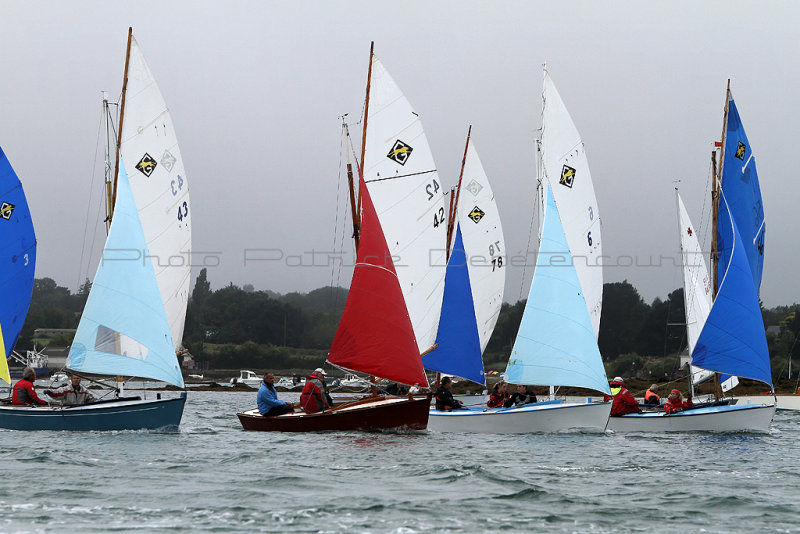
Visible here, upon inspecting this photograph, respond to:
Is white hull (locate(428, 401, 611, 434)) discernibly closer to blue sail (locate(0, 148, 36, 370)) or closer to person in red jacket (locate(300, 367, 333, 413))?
person in red jacket (locate(300, 367, 333, 413))

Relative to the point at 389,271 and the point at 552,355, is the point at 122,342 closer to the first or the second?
the point at 389,271

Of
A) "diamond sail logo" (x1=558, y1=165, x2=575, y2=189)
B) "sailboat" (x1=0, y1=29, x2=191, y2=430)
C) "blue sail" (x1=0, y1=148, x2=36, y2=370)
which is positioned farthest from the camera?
"diamond sail logo" (x1=558, y1=165, x2=575, y2=189)

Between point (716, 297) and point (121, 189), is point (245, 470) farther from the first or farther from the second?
point (716, 297)

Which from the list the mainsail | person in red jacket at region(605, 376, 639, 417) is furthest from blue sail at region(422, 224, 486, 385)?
the mainsail

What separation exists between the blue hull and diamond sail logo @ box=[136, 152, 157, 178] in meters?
10.2

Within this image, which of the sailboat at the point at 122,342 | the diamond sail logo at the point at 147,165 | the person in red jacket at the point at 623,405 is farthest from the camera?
the diamond sail logo at the point at 147,165

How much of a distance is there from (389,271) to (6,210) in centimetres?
1285

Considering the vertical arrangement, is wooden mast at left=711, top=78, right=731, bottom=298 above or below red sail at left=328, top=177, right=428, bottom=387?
above

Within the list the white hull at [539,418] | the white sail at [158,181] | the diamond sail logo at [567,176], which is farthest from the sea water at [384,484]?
the diamond sail logo at [567,176]

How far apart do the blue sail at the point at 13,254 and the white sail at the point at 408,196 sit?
10998 mm

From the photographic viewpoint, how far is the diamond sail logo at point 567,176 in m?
35.0

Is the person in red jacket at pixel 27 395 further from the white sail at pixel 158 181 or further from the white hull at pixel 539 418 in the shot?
the white hull at pixel 539 418

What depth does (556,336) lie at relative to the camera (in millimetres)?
28719

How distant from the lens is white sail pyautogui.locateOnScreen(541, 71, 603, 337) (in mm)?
34906
